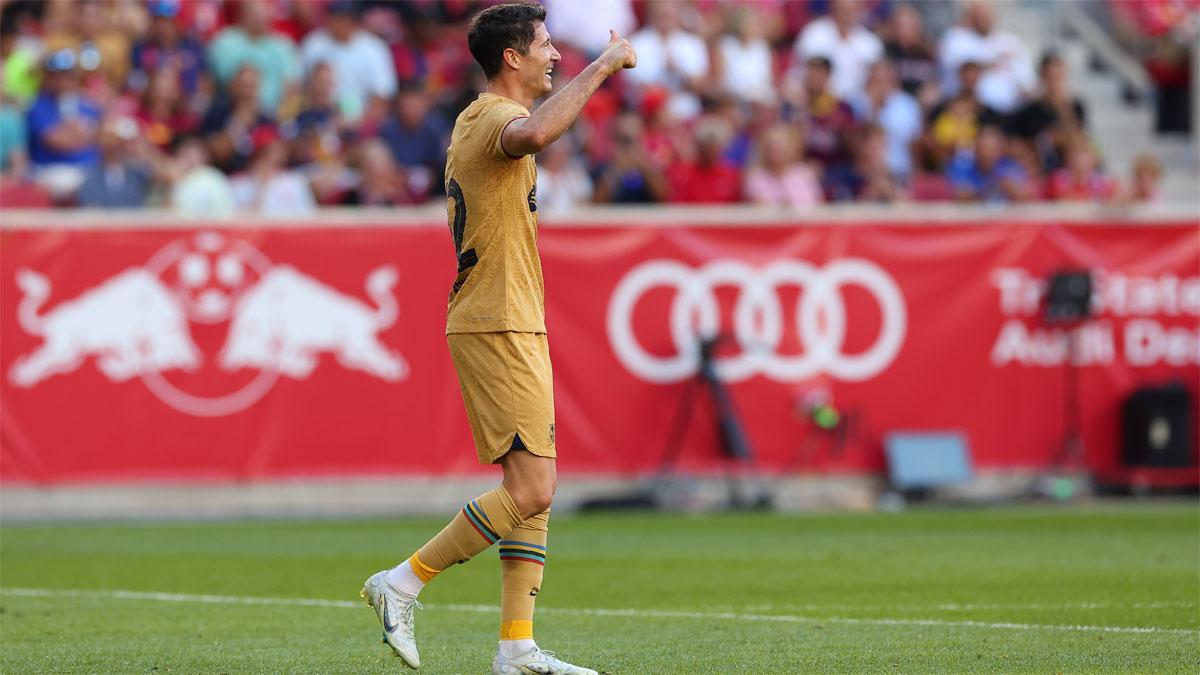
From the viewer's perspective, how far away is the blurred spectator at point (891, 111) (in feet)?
65.7

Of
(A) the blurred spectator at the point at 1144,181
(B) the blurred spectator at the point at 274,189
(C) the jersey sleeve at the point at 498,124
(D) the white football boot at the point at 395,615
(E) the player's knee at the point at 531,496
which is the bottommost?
(D) the white football boot at the point at 395,615

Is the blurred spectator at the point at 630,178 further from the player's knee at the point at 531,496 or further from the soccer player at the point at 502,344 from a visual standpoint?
the player's knee at the point at 531,496

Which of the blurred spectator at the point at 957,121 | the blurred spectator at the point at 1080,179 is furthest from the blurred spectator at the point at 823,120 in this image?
the blurred spectator at the point at 1080,179

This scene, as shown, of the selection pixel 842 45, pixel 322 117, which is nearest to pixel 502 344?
pixel 322 117

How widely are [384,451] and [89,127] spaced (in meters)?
4.25

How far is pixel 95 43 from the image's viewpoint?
60.6ft

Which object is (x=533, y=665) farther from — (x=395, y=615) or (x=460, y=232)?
(x=460, y=232)

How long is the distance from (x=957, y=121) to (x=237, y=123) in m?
7.21

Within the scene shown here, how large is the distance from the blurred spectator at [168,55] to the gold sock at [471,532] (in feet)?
40.5

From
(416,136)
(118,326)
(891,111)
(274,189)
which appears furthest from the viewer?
(891,111)

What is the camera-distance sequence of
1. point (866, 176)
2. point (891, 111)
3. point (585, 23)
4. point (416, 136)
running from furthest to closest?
point (585, 23), point (891, 111), point (866, 176), point (416, 136)

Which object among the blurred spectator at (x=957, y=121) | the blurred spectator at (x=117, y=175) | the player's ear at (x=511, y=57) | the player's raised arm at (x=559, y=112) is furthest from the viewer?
the blurred spectator at (x=957, y=121)

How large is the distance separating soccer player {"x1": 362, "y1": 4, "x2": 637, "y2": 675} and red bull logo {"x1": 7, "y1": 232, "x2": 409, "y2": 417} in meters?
9.02

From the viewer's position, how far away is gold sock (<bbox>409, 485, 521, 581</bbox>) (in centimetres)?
691
